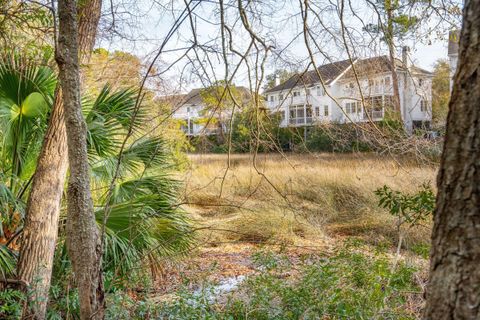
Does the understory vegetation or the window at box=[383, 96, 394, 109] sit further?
the window at box=[383, 96, 394, 109]

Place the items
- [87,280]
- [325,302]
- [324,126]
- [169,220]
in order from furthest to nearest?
1. [169,220]
2. [324,126]
3. [325,302]
4. [87,280]

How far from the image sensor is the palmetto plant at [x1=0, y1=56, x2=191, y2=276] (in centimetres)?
432

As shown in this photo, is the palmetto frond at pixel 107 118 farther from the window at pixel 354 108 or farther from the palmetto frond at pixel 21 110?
the window at pixel 354 108

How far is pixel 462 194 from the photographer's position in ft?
3.32

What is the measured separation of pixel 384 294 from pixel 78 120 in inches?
81.0

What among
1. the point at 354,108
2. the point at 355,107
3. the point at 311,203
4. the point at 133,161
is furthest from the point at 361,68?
the point at 311,203

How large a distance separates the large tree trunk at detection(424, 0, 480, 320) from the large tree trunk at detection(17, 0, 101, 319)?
323 cm

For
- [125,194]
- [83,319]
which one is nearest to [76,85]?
[83,319]

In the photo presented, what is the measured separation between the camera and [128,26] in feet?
15.5

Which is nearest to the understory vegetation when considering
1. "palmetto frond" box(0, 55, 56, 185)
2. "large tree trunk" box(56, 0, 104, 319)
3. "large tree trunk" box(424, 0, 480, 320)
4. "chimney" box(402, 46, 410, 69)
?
"large tree trunk" box(56, 0, 104, 319)

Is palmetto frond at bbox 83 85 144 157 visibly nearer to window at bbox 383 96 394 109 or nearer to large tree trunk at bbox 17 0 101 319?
large tree trunk at bbox 17 0 101 319

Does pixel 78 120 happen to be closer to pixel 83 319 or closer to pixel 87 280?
pixel 87 280

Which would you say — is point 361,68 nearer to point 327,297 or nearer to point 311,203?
point 327,297

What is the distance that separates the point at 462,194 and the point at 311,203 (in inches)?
385
